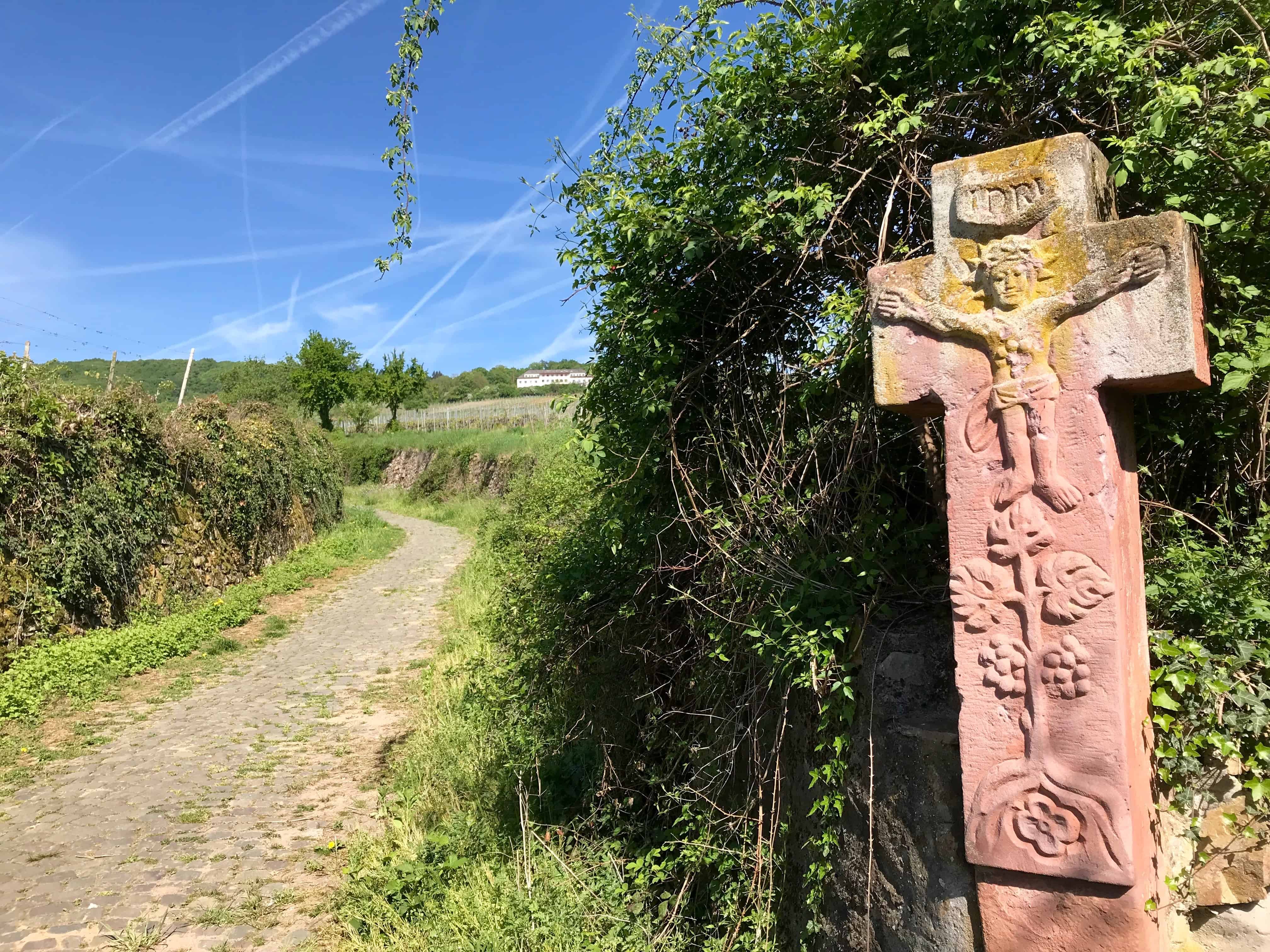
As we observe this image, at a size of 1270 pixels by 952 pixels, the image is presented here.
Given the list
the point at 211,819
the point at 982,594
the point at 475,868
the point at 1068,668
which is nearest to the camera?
the point at 1068,668

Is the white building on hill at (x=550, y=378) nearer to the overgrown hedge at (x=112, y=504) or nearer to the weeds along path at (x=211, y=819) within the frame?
the weeds along path at (x=211, y=819)

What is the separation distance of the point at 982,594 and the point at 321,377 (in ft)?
157

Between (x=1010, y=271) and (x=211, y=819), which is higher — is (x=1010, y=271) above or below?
above

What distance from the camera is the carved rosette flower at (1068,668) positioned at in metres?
2.15

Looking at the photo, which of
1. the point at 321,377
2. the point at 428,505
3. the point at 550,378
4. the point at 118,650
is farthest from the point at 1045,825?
the point at 321,377

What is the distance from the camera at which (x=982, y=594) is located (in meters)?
2.31

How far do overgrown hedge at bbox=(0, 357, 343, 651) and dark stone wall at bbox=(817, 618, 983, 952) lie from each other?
31.7ft

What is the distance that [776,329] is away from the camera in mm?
3656

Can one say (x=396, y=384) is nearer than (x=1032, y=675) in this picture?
No

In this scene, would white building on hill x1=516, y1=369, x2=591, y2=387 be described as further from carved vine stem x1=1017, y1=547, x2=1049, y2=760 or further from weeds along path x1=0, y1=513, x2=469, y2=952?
A: weeds along path x1=0, y1=513, x2=469, y2=952

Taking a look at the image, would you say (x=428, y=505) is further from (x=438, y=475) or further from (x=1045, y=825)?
(x=1045, y=825)

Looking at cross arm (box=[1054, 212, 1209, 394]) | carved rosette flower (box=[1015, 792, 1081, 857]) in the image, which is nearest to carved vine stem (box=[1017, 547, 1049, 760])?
carved rosette flower (box=[1015, 792, 1081, 857])

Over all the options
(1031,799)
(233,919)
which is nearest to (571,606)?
(233,919)

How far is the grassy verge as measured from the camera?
3.69 m
